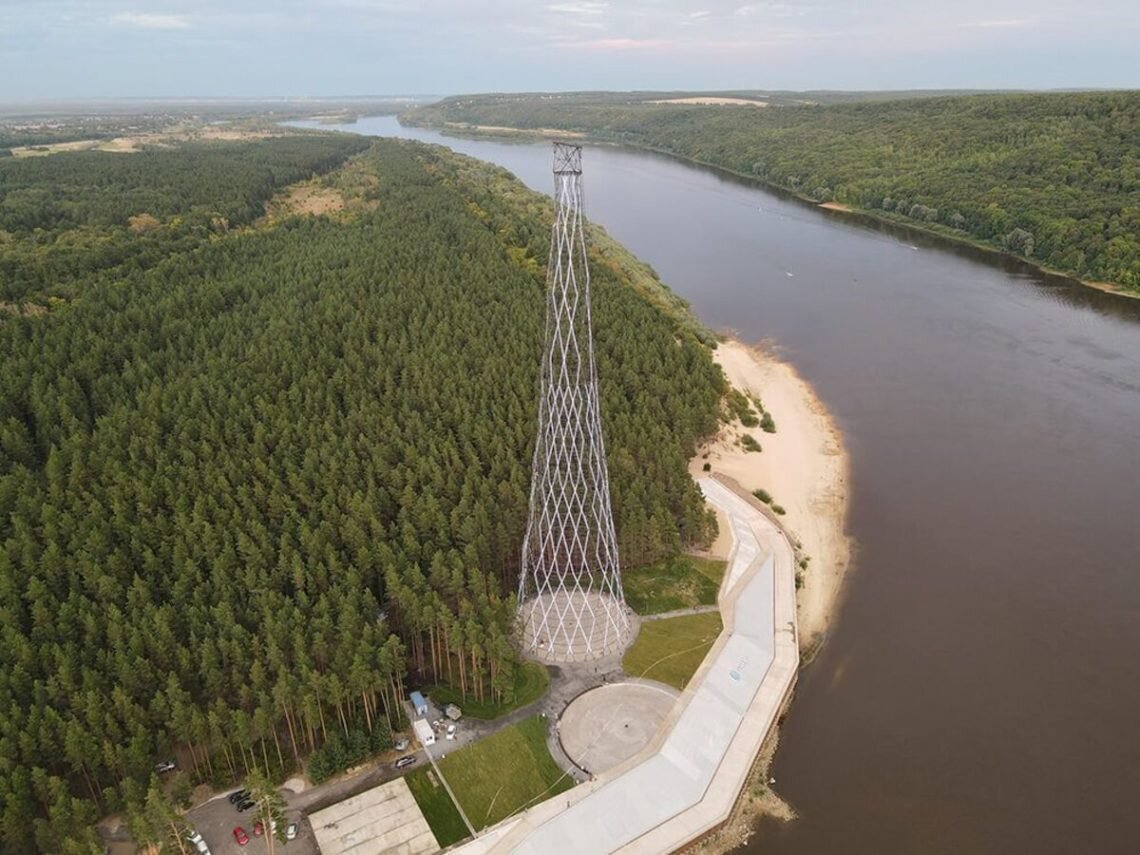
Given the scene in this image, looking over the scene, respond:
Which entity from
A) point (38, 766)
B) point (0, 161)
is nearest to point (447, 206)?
point (38, 766)

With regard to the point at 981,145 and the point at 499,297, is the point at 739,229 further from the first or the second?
the point at 499,297

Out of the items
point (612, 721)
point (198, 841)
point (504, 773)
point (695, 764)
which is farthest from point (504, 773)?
point (198, 841)

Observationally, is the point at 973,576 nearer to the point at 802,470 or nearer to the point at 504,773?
the point at 802,470

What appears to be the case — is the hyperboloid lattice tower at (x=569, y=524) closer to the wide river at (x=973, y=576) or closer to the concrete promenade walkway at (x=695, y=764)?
the concrete promenade walkway at (x=695, y=764)

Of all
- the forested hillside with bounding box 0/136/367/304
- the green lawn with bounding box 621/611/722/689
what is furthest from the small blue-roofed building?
the forested hillside with bounding box 0/136/367/304

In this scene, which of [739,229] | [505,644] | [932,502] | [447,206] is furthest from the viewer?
[739,229]

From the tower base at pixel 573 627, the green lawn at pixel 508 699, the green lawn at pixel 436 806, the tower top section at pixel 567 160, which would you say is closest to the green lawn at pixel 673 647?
the tower base at pixel 573 627
